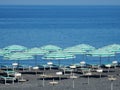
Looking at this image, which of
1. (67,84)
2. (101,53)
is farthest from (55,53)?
(67,84)

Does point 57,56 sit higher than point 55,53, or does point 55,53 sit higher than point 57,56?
point 55,53

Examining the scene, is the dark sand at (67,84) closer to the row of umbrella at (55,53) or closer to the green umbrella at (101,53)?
the row of umbrella at (55,53)

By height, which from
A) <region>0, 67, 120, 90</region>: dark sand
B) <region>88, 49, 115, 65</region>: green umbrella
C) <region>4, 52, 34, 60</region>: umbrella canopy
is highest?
<region>88, 49, 115, 65</region>: green umbrella

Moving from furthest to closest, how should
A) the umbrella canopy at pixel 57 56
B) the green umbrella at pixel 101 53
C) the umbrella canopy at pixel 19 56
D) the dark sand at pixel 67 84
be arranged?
the green umbrella at pixel 101 53
the umbrella canopy at pixel 57 56
the umbrella canopy at pixel 19 56
the dark sand at pixel 67 84

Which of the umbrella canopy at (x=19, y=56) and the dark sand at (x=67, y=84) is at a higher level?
the umbrella canopy at (x=19, y=56)

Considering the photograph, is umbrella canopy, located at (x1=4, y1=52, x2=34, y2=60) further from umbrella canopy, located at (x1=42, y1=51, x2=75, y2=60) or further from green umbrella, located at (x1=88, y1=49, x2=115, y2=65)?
green umbrella, located at (x1=88, y1=49, x2=115, y2=65)

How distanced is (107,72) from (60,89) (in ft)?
24.8

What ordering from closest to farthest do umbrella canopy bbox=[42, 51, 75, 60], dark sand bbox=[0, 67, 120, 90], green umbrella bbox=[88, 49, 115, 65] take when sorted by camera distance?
dark sand bbox=[0, 67, 120, 90], umbrella canopy bbox=[42, 51, 75, 60], green umbrella bbox=[88, 49, 115, 65]

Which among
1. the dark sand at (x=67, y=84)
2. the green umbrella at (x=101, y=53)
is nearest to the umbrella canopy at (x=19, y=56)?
the dark sand at (x=67, y=84)

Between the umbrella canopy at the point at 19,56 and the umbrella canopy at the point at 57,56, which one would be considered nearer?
the umbrella canopy at the point at 19,56

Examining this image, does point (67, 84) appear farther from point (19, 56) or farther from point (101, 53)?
point (101, 53)

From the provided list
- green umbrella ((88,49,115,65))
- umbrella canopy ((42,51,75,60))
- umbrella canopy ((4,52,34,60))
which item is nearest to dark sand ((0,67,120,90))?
umbrella canopy ((4,52,34,60))

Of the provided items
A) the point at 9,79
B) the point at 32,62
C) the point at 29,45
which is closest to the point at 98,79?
the point at 9,79

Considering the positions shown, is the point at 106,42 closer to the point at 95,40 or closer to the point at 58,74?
the point at 95,40
